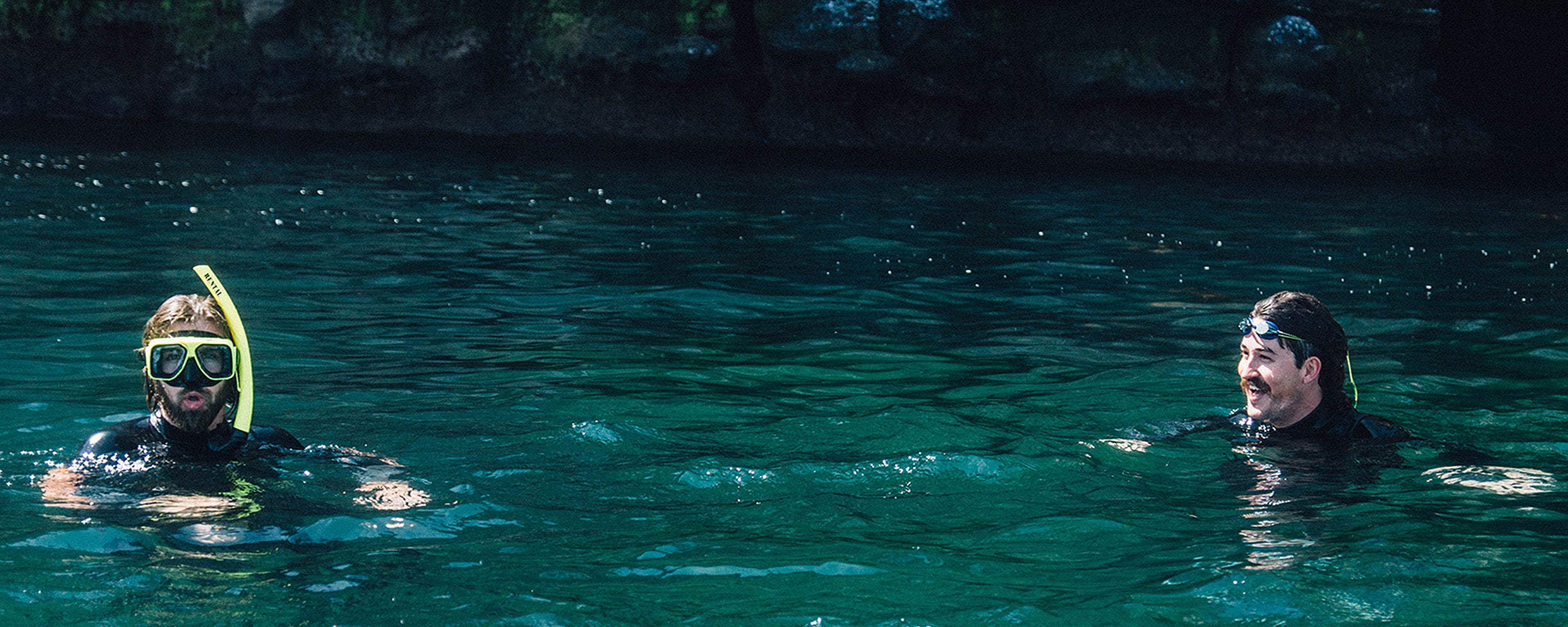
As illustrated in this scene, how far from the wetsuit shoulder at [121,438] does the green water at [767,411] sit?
215 mm

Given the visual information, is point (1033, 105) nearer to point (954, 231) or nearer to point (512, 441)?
point (954, 231)

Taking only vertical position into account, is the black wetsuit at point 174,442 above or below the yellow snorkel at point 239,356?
below

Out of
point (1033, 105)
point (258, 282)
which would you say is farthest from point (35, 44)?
point (1033, 105)

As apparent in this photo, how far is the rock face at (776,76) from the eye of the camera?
1858 cm

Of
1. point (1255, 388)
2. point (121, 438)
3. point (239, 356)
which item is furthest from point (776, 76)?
point (121, 438)

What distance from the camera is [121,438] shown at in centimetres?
579

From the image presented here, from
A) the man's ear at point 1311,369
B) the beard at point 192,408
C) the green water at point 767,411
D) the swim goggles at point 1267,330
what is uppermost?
the swim goggles at point 1267,330

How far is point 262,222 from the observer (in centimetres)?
1291

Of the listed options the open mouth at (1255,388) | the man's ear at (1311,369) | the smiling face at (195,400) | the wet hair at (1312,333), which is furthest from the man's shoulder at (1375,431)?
the smiling face at (195,400)

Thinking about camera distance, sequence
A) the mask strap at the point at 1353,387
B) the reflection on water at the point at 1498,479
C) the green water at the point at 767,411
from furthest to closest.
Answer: the mask strap at the point at 1353,387
the reflection on water at the point at 1498,479
the green water at the point at 767,411

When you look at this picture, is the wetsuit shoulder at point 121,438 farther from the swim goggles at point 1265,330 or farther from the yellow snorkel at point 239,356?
the swim goggles at point 1265,330

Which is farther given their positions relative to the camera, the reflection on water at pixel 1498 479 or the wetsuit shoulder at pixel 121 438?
the reflection on water at pixel 1498 479

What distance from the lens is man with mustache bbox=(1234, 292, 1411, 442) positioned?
6367 mm

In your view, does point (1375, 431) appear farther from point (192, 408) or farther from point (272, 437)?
point (192, 408)
